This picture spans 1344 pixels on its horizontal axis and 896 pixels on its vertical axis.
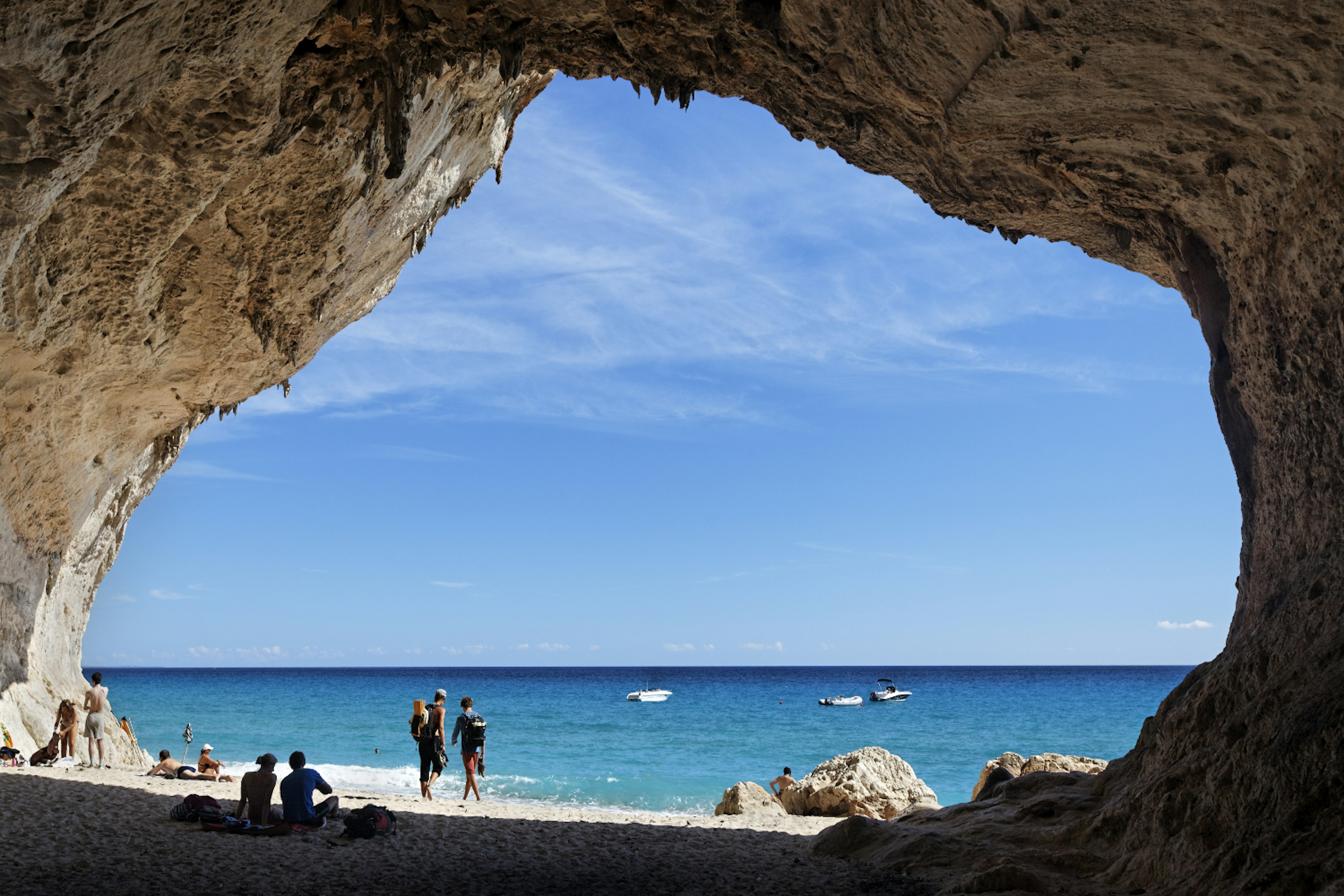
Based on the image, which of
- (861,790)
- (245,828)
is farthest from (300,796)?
(861,790)

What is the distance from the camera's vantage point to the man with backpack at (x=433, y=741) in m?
11.6

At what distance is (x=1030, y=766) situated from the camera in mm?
12609

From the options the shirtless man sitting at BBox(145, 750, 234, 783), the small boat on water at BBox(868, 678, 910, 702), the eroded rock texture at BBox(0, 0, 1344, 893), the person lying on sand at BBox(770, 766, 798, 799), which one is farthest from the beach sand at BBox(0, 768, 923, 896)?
the small boat on water at BBox(868, 678, 910, 702)

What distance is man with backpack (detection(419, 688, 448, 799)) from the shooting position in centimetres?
1164

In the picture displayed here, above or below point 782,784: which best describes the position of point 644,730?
below

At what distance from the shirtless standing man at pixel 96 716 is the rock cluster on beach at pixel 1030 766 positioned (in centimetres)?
1315

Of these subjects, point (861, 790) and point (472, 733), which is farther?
point (861, 790)

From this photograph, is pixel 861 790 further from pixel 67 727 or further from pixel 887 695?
pixel 887 695

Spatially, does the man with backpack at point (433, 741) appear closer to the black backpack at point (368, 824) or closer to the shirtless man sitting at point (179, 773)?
the black backpack at point (368, 824)

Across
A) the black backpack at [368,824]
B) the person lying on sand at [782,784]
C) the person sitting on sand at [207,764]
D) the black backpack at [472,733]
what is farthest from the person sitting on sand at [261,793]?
the person lying on sand at [782,784]

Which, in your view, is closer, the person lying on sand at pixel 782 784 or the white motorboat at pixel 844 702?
the person lying on sand at pixel 782 784

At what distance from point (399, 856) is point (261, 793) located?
1.85 metres

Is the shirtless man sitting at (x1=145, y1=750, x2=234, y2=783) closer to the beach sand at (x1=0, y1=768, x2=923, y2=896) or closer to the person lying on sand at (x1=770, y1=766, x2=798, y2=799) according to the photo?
the beach sand at (x1=0, y1=768, x2=923, y2=896)

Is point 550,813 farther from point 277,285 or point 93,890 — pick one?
point 277,285
